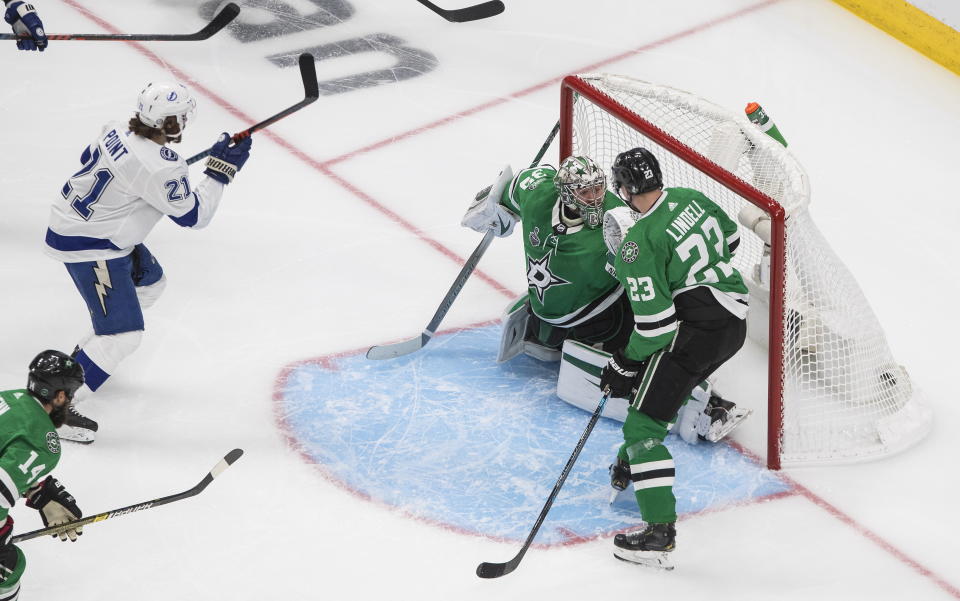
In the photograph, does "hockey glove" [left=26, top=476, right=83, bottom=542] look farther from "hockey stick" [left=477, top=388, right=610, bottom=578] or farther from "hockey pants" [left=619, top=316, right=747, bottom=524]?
"hockey pants" [left=619, top=316, right=747, bottom=524]

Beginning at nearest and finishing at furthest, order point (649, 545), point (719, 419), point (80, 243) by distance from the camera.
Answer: point (649, 545) → point (80, 243) → point (719, 419)

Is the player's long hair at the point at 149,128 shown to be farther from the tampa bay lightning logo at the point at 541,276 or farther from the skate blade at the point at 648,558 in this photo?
the skate blade at the point at 648,558

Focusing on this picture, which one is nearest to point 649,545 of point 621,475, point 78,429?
point 621,475

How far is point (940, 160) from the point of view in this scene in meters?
5.71

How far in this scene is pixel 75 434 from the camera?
4.00m

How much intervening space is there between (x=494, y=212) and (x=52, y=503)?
5.50 feet

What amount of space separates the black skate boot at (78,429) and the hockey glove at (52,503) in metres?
0.75

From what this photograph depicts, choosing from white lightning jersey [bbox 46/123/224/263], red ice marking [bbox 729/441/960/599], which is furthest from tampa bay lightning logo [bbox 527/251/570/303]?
white lightning jersey [bbox 46/123/224/263]

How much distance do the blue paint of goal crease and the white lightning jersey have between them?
0.72 meters

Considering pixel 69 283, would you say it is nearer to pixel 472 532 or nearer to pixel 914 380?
pixel 472 532

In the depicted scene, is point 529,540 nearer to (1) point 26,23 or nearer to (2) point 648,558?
(2) point 648,558

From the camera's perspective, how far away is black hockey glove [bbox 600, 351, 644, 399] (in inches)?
145

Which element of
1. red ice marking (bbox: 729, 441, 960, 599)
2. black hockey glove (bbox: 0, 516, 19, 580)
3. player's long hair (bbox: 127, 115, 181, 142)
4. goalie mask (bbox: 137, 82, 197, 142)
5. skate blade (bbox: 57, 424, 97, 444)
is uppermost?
goalie mask (bbox: 137, 82, 197, 142)

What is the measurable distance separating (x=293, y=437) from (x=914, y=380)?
6.61 ft
